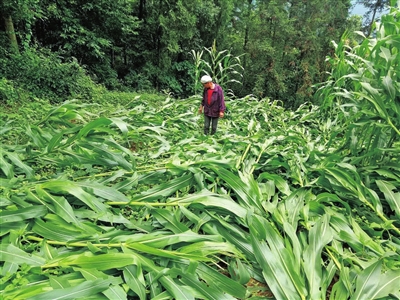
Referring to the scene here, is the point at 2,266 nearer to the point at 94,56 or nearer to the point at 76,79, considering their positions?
the point at 76,79

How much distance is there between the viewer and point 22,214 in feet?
3.99

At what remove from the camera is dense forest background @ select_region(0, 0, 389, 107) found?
6.62 m

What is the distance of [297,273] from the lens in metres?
1.12

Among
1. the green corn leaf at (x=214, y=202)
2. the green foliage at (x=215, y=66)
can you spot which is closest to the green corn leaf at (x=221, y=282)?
the green corn leaf at (x=214, y=202)

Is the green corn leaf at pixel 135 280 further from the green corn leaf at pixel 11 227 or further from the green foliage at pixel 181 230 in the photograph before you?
the green corn leaf at pixel 11 227

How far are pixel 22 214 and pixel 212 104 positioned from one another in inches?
122

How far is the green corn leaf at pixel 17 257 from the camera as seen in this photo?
101cm

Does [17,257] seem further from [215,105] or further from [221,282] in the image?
[215,105]

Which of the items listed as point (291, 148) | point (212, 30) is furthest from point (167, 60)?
point (291, 148)

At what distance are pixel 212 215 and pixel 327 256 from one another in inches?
25.2

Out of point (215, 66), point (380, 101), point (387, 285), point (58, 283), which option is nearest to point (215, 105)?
point (215, 66)

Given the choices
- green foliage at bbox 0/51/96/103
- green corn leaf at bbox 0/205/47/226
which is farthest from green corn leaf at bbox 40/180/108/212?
green foliage at bbox 0/51/96/103

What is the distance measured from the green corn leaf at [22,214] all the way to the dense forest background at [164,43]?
4.82m

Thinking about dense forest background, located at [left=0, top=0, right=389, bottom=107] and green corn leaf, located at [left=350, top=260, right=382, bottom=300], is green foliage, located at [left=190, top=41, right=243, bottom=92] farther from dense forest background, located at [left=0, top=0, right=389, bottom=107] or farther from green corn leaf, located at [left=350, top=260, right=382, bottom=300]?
green corn leaf, located at [left=350, top=260, right=382, bottom=300]
